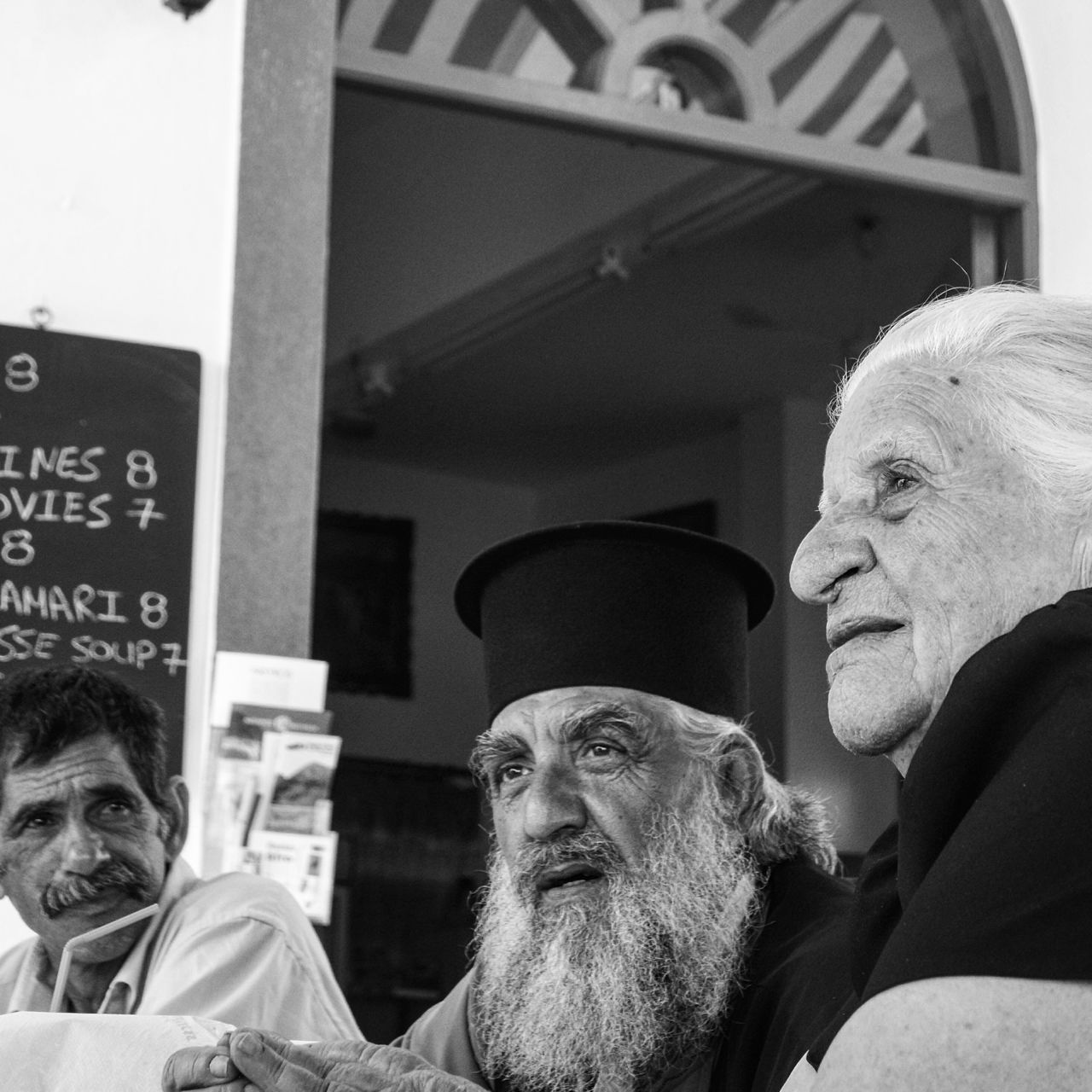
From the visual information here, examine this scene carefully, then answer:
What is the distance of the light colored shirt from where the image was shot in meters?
2.70

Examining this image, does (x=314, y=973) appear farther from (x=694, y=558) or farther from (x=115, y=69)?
(x=115, y=69)

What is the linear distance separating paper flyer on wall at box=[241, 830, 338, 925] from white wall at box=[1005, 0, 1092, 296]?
274 cm

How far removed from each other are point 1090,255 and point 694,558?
2748 mm

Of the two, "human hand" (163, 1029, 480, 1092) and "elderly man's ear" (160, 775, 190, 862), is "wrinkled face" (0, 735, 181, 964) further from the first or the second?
"human hand" (163, 1029, 480, 1092)

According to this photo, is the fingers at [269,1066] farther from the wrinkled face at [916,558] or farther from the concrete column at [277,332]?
the concrete column at [277,332]

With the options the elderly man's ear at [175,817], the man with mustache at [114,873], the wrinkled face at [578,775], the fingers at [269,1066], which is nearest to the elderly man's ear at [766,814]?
the wrinkled face at [578,775]

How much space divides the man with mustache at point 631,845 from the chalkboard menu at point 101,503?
1161 millimetres

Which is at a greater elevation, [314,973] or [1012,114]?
[1012,114]

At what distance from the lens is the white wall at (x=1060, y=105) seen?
17.3ft

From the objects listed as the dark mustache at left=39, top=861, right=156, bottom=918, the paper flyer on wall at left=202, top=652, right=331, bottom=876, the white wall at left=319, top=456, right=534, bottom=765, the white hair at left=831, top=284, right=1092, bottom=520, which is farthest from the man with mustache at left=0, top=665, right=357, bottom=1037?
the white wall at left=319, top=456, right=534, bottom=765

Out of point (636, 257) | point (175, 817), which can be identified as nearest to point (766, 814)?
point (175, 817)

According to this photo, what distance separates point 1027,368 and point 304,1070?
0.95 meters

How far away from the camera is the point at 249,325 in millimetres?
4168

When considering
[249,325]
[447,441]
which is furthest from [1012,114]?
[447,441]
